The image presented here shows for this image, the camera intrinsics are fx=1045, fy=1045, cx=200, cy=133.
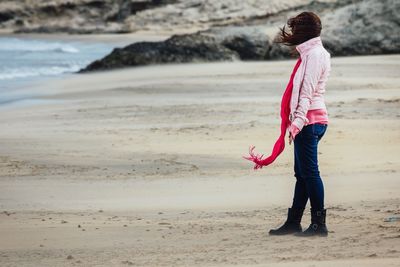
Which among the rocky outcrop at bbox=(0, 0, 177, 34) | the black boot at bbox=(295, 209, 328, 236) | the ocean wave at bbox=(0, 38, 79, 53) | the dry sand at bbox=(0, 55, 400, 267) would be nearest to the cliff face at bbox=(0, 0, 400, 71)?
the dry sand at bbox=(0, 55, 400, 267)

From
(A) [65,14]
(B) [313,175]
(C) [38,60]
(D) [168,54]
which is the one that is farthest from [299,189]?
(A) [65,14]

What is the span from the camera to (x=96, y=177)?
371 inches

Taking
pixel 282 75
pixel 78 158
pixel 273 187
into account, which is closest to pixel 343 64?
pixel 282 75

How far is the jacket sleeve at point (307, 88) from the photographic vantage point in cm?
653

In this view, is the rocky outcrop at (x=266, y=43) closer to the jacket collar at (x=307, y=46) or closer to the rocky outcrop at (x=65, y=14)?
the jacket collar at (x=307, y=46)

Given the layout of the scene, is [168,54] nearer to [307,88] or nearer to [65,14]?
[307,88]

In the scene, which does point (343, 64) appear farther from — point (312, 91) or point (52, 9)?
point (52, 9)

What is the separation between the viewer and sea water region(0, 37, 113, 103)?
73.7 ft

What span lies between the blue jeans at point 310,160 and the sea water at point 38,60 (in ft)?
37.0

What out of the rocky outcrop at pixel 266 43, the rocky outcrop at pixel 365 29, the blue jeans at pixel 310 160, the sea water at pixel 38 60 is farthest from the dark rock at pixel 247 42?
the blue jeans at pixel 310 160

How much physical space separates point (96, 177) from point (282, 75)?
10490 mm

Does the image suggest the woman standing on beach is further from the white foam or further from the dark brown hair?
the white foam

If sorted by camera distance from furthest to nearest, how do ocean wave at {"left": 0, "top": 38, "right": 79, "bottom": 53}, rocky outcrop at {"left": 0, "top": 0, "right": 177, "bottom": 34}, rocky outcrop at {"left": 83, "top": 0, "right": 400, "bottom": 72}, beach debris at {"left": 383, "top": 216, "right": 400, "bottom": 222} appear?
rocky outcrop at {"left": 0, "top": 0, "right": 177, "bottom": 34} < ocean wave at {"left": 0, "top": 38, "right": 79, "bottom": 53} < rocky outcrop at {"left": 83, "top": 0, "right": 400, "bottom": 72} < beach debris at {"left": 383, "top": 216, "right": 400, "bottom": 222}

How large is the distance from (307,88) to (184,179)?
2821 mm
